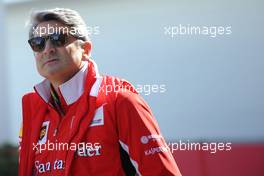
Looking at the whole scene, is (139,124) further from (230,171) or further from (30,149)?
(230,171)

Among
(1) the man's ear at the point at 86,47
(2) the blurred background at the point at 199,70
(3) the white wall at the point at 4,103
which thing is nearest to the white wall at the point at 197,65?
(2) the blurred background at the point at 199,70

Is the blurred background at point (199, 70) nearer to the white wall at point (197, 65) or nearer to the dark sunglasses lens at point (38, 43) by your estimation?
the white wall at point (197, 65)

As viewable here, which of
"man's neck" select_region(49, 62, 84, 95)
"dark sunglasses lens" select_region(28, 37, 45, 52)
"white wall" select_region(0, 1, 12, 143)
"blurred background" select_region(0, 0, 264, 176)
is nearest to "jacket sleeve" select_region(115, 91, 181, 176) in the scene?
"man's neck" select_region(49, 62, 84, 95)

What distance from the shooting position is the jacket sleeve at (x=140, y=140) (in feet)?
4.96

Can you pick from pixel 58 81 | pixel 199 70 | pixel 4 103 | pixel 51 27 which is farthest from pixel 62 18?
pixel 4 103

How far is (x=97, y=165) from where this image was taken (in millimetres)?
1549

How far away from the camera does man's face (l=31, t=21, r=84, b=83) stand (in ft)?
5.64

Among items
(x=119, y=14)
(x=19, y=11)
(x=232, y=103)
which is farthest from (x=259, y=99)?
(x=19, y=11)

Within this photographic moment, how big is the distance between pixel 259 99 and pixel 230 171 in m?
0.35

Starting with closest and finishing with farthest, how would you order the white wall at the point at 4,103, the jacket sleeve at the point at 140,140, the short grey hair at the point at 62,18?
the jacket sleeve at the point at 140,140
the short grey hair at the point at 62,18
the white wall at the point at 4,103

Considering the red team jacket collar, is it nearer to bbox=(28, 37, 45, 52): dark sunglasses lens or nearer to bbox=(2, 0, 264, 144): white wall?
bbox=(28, 37, 45, 52): dark sunglasses lens

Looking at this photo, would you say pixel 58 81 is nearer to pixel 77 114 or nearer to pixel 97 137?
pixel 77 114

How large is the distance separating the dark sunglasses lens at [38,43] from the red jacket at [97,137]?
15cm

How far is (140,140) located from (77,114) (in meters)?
0.22
